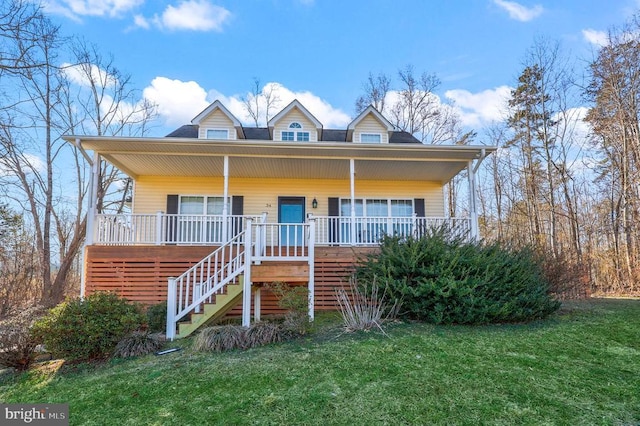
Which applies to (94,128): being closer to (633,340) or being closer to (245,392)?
(245,392)

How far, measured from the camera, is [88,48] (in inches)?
658

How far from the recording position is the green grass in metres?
3.19

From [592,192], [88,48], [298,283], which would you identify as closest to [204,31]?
[88,48]

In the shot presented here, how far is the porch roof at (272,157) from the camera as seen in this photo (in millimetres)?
8562

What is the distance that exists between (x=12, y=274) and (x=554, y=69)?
21.4 metres

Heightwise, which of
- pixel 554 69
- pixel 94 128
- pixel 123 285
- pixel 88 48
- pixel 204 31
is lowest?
pixel 123 285

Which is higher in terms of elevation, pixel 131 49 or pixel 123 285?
pixel 131 49

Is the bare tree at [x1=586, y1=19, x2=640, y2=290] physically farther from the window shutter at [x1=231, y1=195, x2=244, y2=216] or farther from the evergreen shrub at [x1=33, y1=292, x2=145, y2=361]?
the evergreen shrub at [x1=33, y1=292, x2=145, y2=361]

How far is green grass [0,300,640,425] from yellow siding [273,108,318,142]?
25.0 ft

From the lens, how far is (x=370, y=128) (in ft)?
38.8

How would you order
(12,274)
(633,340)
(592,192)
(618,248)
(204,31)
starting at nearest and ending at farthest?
(633,340) < (12,274) < (618,248) < (204,31) < (592,192)

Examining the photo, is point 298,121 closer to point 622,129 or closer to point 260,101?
point 260,101

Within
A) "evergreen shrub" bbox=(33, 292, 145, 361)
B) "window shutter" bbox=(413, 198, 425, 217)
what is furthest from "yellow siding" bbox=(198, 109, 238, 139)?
"evergreen shrub" bbox=(33, 292, 145, 361)

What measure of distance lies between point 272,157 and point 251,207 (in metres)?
2.64
